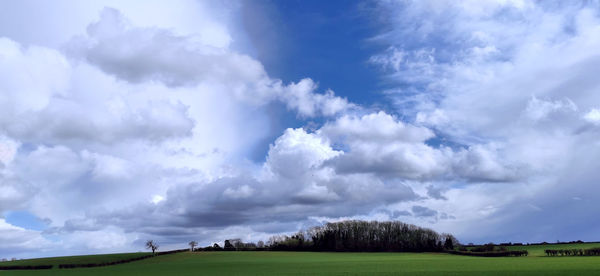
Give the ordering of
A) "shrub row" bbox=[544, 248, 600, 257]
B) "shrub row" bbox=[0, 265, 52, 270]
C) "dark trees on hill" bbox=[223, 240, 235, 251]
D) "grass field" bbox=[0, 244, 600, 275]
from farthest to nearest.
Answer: "dark trees on hill" bbox=[223, 240, 235, 251], "shrub row" bbox=[0, 265, 52, 270], "shrub row" bbox=[544, 248, 600, 257], "grass field" bbox=[0, 244, 600, 275]

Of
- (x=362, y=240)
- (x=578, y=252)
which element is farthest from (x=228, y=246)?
(x=578, y=252)

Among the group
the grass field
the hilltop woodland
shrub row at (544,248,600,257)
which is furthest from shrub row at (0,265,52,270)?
shrub row at (544,248,600,257)

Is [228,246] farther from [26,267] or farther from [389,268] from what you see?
[389,268]

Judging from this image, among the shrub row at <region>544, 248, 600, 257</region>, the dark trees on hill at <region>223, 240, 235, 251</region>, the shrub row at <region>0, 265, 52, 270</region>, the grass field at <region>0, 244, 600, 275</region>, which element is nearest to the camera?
the grass field at <region>0, 244, 600, 275</region>

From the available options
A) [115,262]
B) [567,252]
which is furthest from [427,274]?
[115,262]

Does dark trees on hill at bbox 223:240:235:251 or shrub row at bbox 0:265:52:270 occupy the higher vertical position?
dark trees on hill at bbox 223:240:235:251

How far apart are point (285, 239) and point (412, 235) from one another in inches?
1875

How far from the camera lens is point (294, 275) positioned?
153 feet

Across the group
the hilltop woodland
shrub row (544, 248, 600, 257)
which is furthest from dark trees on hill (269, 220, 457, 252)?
shrub row (544, 248, 600, 257)

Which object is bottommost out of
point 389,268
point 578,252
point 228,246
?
point 578,252

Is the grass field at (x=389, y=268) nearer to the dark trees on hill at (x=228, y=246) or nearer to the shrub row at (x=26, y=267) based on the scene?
the shrub row at (x=26, y=267)

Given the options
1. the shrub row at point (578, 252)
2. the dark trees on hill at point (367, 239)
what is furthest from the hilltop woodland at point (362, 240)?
the shrub row at point (578, 252)

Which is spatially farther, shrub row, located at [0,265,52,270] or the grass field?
shrub row, located at [0,265,52,270]

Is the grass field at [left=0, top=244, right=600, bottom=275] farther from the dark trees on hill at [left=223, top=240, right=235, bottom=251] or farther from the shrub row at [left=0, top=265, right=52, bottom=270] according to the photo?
the dark trees on hill at [left=223, top=240, right=235, bottom=251]
